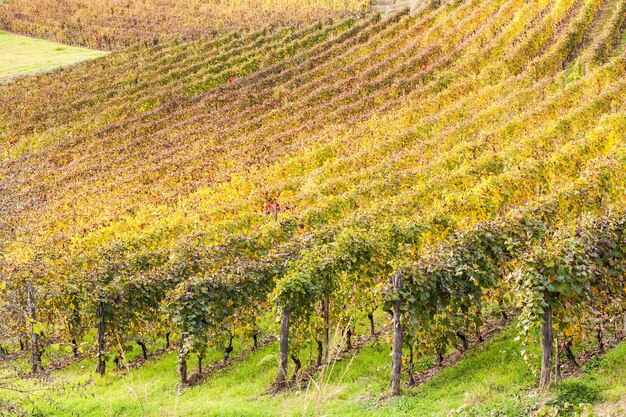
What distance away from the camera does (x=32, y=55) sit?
7112 cm

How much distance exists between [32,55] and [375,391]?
71920mm

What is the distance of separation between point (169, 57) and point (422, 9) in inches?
1056

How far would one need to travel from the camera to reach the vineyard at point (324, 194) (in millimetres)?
11406

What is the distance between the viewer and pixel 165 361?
16.1m

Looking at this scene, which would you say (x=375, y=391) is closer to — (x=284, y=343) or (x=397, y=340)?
(x=397, y=340)

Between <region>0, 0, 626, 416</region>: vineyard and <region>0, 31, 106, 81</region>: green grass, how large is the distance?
4206 millimetres

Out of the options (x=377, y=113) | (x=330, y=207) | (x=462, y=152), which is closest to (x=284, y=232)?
(x=330, y=207)

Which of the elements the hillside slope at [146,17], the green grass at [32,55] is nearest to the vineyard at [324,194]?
the hillside slope at [146,17]

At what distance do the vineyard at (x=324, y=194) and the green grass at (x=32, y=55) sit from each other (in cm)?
421

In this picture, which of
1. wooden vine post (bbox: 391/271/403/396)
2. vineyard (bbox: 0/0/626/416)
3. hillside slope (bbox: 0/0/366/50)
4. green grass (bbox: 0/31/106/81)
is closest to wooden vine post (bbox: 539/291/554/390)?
vineyard (bbox: 0/0/626/416)

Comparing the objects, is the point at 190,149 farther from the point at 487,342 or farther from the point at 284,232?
the point at 487,342

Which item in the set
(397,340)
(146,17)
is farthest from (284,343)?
(146,17)

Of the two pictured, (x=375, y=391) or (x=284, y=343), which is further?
(x=284, y=343)

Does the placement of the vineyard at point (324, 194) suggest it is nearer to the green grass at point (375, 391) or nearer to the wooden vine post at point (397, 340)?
the wooden vine post at point (397, 340)
